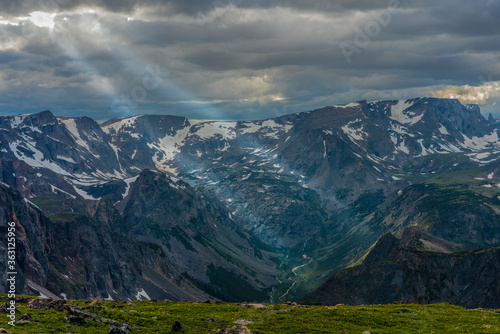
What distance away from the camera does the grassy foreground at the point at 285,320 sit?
58750mm

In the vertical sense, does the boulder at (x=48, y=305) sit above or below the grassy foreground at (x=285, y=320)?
above

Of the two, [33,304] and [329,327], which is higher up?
[33,304]

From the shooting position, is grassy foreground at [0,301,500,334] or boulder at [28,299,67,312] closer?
grassy foreground at [0,301,500,334]

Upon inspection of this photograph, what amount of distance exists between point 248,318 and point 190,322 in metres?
8.25

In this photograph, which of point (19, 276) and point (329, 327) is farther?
point (19, 276)

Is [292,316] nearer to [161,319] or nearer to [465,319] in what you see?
[161,319]

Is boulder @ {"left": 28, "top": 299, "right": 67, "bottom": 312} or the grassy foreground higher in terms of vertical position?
boulder @ {"left": 28, "top": 299, "right": 67, "bottom": 312}

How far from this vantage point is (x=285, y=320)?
6725 cm

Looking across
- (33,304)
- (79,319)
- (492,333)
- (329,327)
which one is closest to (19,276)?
(33,304)

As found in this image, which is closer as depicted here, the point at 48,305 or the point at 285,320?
the point at 48,305

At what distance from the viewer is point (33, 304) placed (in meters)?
67.1

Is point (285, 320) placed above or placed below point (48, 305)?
below

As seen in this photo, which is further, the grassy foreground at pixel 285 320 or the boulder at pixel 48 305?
the boulder at pixel 48 305

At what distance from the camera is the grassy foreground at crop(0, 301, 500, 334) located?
193ft
